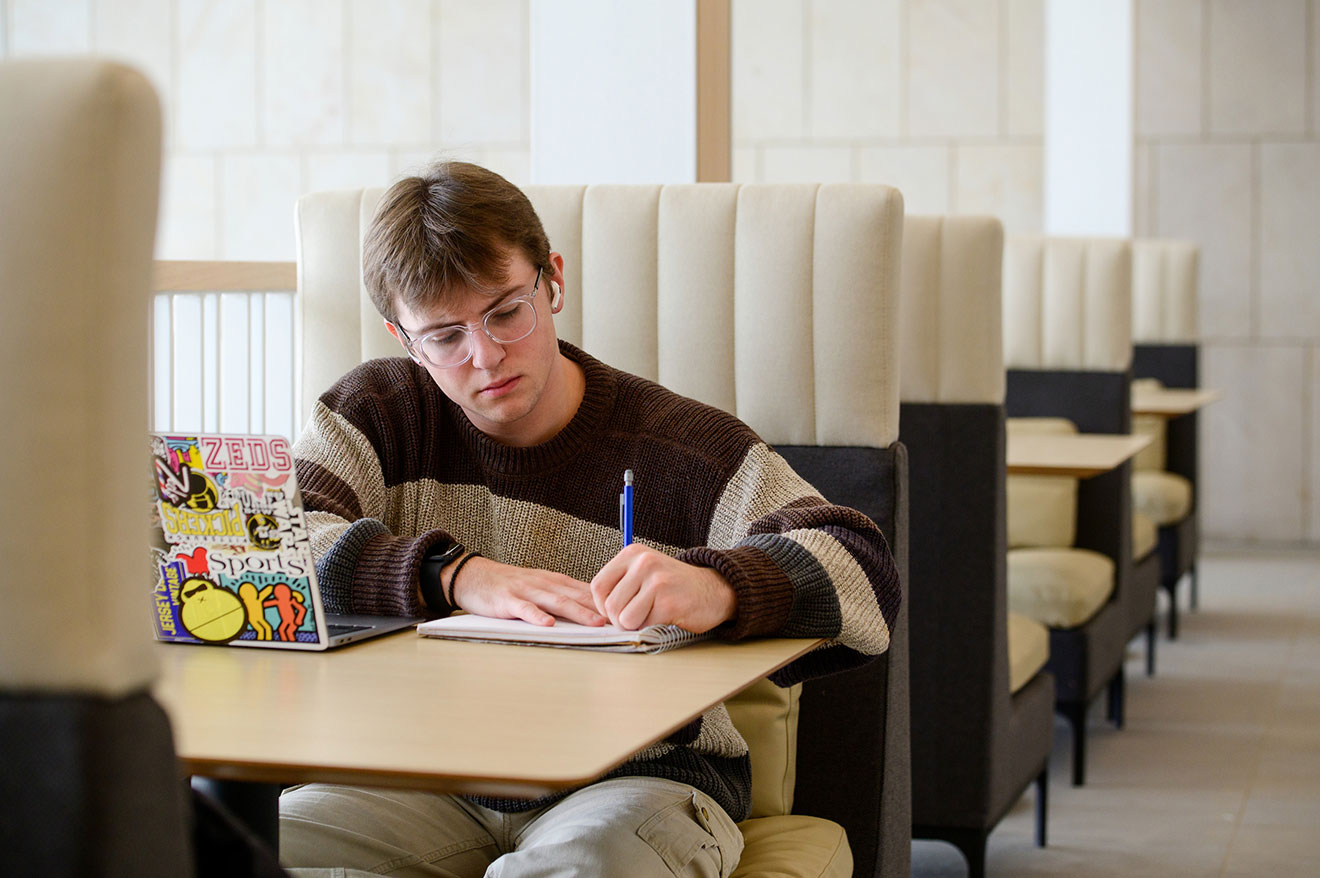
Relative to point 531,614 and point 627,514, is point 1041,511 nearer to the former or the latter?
point 627,514

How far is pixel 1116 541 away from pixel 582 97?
1.97 m

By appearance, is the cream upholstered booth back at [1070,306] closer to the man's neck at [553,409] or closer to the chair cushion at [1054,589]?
the chair cushion at [1054,589]

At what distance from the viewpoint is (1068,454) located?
136 inches

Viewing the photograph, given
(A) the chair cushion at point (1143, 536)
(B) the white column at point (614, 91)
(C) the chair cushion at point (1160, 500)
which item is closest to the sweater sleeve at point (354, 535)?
(B) the white column at point (614, 91)

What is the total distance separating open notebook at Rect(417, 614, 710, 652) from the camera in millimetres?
1381

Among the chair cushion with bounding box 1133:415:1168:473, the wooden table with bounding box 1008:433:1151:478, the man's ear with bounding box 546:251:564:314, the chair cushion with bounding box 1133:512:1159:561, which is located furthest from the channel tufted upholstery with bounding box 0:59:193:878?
the chair cushion with bounding box 1133:415:1168:473

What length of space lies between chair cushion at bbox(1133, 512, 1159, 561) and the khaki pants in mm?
3203

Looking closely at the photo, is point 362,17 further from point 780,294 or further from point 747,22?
point 780,294

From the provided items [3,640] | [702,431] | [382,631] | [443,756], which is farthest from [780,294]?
[3,640]

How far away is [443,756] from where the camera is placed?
1.03 meters

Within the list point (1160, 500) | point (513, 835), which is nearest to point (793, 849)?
point (513, 835)

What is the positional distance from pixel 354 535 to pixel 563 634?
0.35 meters

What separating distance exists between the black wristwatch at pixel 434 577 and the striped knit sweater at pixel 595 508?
2 centimetres

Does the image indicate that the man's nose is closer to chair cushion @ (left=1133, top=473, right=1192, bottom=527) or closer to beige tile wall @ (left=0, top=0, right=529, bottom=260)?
chair cushion @ (left=1133, top=473, right=1192, bottom=527)
